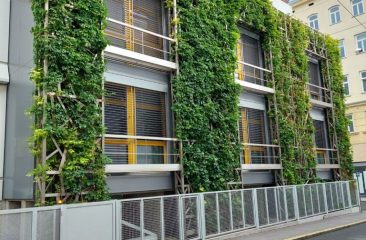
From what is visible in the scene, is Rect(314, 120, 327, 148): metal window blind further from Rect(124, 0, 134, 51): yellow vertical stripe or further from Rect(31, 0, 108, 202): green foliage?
Rect(31, 0, 108, 202): green foliage

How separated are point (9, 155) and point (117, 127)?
3.07 m

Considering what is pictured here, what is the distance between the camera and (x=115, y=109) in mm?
11180

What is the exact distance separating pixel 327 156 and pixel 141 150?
38.8ft

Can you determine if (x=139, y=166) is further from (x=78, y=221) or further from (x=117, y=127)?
(x=78, y=221)

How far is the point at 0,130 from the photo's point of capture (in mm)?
10938

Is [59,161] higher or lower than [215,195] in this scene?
higher

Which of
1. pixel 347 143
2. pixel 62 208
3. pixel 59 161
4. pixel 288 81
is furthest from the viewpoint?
pixel 347 143

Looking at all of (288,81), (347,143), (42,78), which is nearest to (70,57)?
(42,78)

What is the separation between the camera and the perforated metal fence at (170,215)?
24.7 feet

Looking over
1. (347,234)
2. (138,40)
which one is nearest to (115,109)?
(138,40)

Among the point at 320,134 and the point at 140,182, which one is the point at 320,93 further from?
the point at 140,182

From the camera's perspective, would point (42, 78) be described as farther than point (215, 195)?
No

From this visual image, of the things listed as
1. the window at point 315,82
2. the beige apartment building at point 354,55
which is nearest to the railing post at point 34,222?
the window at point 315,82

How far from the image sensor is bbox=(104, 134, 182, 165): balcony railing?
1082cm
